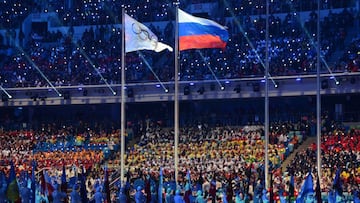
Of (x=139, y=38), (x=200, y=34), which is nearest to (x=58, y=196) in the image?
(x=200, y=34)

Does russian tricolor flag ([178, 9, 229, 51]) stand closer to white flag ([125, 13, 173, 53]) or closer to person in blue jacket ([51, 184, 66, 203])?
white flag ([125, 13, 173, 53])

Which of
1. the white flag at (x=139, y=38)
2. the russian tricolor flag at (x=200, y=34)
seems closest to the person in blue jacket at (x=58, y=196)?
the russian tricolor flag at (x=200, y=34)

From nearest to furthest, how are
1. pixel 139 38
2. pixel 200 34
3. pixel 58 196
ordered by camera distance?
pixel 58 196 → pixel 200 34 → pixel 139 38

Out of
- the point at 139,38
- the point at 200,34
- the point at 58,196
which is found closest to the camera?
the point at 58,196

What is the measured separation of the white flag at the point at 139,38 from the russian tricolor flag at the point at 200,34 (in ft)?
2.68

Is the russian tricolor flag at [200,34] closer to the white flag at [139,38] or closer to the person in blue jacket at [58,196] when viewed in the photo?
the white flag at [139,38]

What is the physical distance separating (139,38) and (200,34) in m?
2.58

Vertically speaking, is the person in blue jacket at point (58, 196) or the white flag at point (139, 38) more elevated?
the white flag at point (139, 38)

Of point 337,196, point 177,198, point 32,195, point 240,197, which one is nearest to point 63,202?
point 32,195

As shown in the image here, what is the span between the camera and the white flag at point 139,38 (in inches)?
1785

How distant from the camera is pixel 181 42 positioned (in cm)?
4512

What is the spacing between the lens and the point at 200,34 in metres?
44.6

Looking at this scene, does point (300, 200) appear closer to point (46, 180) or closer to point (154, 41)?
point (46, 180)

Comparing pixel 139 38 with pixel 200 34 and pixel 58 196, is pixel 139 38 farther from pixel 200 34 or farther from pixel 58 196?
pixel 58 196
